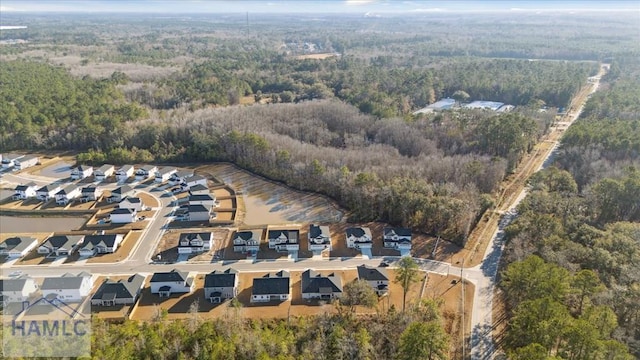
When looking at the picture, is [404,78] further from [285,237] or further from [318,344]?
[318,344]

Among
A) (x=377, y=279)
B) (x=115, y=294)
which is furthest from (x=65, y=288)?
(x=377, y=279)

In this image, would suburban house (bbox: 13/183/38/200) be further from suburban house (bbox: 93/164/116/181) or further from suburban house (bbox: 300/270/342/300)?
suburban house (bbox: 300/270/342/300)

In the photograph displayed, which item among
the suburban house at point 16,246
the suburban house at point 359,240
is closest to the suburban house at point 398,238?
the suburban house at point 359,240

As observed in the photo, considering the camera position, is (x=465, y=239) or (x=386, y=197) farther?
(x=386, y=197)

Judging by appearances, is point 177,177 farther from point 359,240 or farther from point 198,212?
point 359,240

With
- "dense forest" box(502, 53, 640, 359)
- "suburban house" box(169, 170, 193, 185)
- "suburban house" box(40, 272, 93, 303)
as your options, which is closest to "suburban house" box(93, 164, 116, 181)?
"suburban house" box(169, 170, 193, 185)

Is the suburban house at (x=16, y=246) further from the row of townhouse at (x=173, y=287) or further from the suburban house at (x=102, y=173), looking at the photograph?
the suburban house at (x=102, y=173)

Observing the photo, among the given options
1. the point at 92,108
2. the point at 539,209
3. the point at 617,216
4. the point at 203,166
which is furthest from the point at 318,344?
the point at 92,108
